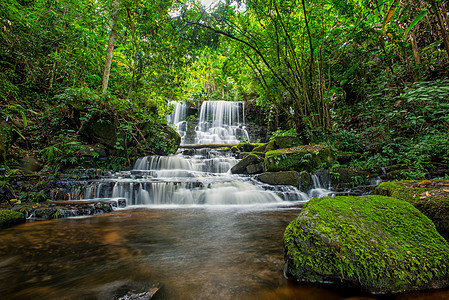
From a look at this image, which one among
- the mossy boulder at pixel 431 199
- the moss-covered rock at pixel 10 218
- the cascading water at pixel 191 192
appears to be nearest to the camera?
the mossy boulder at pixel 431 199

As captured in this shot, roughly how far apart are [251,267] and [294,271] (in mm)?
469

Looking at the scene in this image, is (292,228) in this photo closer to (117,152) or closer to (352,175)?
(352,175)

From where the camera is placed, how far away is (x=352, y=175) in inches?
248

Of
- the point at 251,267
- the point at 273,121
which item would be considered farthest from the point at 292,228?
the point at 273,121

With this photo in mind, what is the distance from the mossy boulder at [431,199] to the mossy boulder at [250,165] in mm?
5424

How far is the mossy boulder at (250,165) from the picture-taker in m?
8.30

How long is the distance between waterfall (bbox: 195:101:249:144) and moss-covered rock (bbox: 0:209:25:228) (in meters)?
13.0

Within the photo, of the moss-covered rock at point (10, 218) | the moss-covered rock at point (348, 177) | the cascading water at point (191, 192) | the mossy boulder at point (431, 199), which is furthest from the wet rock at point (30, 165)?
the moss-covered rock at point (348, 177)

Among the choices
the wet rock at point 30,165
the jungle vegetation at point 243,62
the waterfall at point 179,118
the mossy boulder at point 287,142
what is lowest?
the wet rock at point 30,165

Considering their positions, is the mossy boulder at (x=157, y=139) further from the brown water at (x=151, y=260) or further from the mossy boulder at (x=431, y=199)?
the mossy boulder at (x=431, y=199)

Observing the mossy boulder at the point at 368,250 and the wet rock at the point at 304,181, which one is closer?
the mossy boulder at the point at 368,250

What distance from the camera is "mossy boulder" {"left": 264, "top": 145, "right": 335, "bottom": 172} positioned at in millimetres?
6984

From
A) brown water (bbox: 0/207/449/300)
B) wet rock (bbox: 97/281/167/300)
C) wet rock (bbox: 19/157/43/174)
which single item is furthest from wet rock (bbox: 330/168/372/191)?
wet rock (bbox: 19/157/43/174)

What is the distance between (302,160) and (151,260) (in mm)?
6121
